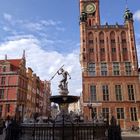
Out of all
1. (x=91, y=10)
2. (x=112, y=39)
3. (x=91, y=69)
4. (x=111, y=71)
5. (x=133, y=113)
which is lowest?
(x=133, y=113)

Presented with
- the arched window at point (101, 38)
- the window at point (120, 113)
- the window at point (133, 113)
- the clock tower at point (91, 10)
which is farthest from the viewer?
the clock tower at point (91, 10)

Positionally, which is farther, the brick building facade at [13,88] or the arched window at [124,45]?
the brick building facade at [13,88]

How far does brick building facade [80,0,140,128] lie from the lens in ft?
124

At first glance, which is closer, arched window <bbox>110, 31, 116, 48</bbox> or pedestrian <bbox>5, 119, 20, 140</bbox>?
pedestrian <bbox>5, 119, 20, 140</bbox>

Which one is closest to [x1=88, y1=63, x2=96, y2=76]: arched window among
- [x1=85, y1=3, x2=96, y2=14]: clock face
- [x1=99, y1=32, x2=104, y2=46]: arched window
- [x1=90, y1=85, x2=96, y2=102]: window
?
[x1=90, y1=85, x2=96, y2=102]: window

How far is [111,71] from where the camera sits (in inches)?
1578

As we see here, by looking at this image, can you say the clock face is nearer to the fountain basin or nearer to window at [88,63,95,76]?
window at [88,63,95,76]

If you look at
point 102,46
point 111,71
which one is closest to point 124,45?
point 102,46

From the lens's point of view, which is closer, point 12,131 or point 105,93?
point 12,131

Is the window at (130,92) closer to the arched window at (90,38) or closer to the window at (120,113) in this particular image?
the window at (120,113)

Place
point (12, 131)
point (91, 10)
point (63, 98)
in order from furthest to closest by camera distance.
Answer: point (91, 10) < point (63, 98) < point (12, 131)

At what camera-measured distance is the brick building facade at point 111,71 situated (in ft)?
124

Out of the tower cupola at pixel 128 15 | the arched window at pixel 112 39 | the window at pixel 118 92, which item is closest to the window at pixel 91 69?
the window at pixel 118 92

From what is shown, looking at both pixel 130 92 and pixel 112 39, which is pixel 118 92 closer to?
pixel 130 92
